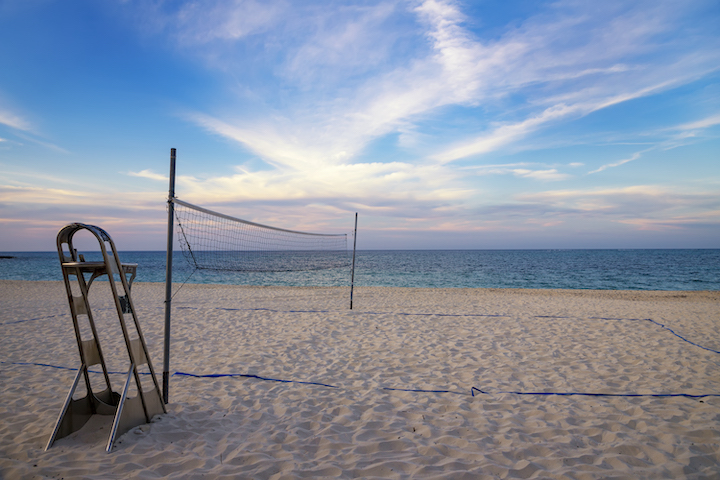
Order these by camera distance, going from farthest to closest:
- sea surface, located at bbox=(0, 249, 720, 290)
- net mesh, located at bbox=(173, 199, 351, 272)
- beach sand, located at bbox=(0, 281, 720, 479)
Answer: sea surface, located at bbox=(0, 249, 720, 290)
net mesh, located at bbox=(173, 199, 351, 272)
beach sand, located at bbox=(0, 281, 720, 479)

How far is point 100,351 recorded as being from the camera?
8.93ft

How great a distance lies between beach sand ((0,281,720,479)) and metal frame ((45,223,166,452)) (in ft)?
0.30

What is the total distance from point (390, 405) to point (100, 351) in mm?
2455

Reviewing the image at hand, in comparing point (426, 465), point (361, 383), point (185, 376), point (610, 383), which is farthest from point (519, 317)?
point (185, 376)

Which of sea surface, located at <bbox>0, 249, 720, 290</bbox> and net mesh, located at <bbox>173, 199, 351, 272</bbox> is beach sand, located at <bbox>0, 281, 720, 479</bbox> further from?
sea surface, located at <bbox>0, 249, 720, 290</bbox>

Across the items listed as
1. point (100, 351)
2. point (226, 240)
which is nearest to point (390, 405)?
point (100, 351)

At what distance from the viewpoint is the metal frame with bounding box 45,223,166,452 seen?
7.79ft

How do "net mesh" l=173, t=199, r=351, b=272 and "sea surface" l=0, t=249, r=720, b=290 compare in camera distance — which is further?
"sea surface" l=0, t=249, r=720, b=290

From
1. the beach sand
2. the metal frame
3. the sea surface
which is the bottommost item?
the sea surface

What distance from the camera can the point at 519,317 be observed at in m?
7.24

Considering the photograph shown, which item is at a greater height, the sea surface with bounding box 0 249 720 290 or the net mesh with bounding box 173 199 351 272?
the net mesh with bounding box 173 199 351 272

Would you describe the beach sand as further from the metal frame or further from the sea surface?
the sea surface

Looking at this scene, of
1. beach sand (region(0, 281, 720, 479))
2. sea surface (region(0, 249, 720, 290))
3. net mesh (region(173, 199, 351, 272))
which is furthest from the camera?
sea surface (region(0, 249, 720, 290))

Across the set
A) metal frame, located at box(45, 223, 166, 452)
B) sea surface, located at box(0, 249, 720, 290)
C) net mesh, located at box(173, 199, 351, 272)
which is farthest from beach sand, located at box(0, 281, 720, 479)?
sea surface, located at box(0, 249, 720, 290)
